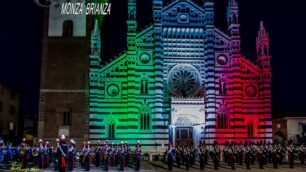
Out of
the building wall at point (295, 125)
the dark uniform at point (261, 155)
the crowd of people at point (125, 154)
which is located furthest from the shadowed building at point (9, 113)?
the building wall at point (295, 125)

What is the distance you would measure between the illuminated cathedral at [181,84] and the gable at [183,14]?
0.32ft

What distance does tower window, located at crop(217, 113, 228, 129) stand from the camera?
38344 millimetres

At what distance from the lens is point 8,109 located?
4719 cm

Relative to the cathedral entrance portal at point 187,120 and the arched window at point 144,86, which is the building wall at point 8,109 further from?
the cathedral entrance portal at point 187,120

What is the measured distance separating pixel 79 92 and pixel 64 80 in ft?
6.24

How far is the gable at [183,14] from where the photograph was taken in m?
38.9

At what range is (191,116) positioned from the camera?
3719 centimetres

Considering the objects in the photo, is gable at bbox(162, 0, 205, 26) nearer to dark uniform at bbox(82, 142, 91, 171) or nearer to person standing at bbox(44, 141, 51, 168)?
person standing at bbox(44, 141, 51, 168)

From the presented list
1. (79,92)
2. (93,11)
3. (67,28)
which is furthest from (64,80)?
(93,11)

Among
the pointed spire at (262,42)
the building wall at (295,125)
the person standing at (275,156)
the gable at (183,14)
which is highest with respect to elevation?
the gable at (183,14)

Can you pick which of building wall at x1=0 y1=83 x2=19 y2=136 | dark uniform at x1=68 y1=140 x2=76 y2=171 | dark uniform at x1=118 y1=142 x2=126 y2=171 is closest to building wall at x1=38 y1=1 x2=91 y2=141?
building wall at x1=0 y1=83 x2=19 y2=136

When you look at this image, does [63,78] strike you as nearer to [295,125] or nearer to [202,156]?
[202,156]

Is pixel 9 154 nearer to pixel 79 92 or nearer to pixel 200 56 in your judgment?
pixel 79 92

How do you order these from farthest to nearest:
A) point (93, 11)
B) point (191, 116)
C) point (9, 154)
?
point (93, 11)
point (191, 116)
point (9, 154)
